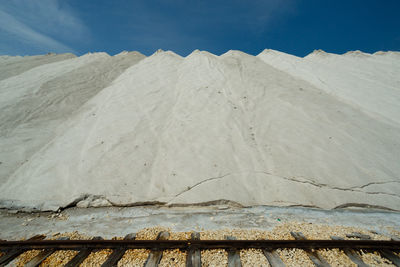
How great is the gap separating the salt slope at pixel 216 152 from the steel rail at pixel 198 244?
5.85 feet

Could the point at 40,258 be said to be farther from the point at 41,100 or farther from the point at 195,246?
the point at 41,100

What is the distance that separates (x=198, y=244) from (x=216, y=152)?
4194 mm

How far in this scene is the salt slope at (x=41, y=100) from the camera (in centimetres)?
802

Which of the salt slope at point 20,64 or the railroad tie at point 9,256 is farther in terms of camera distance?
the salt slope at point 20,64

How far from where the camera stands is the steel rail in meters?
3.79

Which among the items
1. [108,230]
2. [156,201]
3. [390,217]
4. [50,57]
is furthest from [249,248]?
[50,57]

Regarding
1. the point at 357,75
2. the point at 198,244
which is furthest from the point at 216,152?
the point at 357,75

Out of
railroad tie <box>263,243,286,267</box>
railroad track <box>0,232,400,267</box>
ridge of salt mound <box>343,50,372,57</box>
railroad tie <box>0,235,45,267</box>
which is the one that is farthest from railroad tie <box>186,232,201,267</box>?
ridge of salt mound <box>343,50,372,57</box>

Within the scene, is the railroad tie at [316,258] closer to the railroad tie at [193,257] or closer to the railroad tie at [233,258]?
the railroad tie at [233,258]

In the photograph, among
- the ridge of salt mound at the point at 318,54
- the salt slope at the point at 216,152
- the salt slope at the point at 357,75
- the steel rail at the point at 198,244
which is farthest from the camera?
the ridge of salt mound at the point at 318,54

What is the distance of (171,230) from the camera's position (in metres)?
4.49

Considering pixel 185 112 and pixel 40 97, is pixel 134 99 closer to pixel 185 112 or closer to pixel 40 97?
pixel 185 112

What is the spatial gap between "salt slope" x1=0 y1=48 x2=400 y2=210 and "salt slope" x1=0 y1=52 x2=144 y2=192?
0.85 meters

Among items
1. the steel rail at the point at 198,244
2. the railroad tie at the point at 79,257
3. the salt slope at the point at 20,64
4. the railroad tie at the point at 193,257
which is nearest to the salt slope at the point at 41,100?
the salt slope at the point at 20,64
